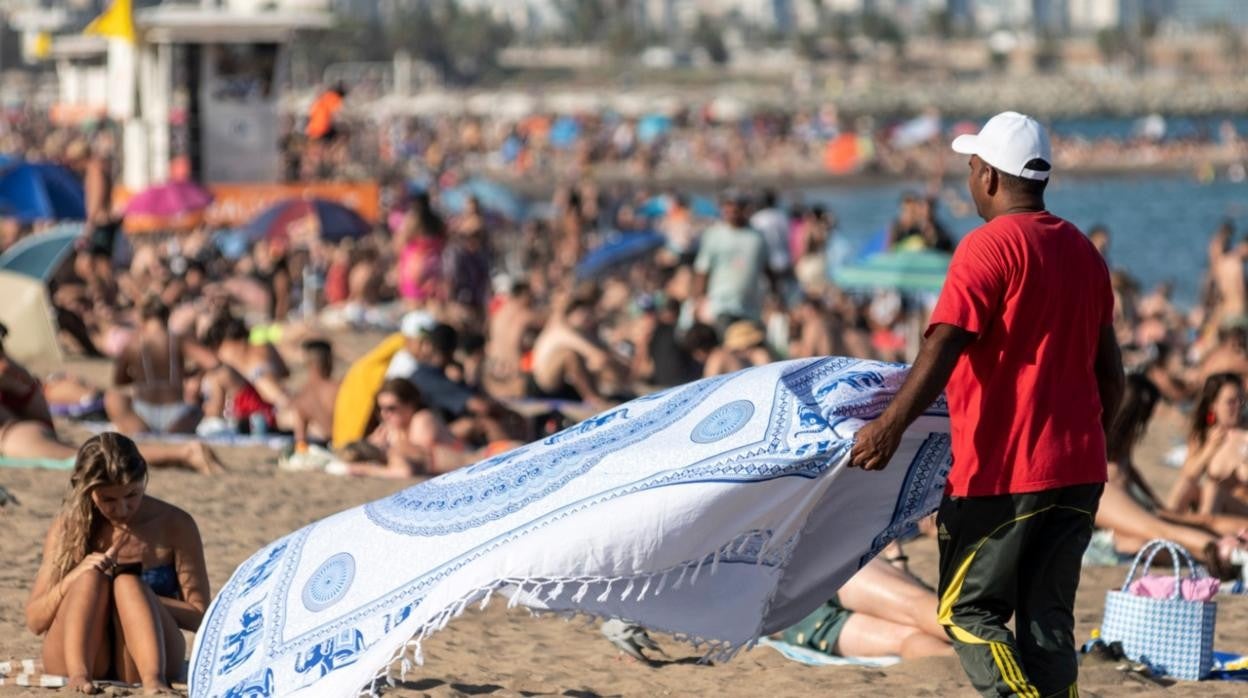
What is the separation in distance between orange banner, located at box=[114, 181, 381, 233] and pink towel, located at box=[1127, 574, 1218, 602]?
567 inches

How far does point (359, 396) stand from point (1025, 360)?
5458 millimetres

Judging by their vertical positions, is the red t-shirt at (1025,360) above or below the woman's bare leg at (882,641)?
above

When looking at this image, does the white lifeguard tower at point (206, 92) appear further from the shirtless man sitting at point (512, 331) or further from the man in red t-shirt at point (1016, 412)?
the man in red t-shirt at point (1016, 412)

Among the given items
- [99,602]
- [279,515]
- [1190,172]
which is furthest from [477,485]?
[1190,172]

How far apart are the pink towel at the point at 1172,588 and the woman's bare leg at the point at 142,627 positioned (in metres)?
2.78

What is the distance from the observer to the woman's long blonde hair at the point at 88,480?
4.55 metres

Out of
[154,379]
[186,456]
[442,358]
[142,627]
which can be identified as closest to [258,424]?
[154,379]

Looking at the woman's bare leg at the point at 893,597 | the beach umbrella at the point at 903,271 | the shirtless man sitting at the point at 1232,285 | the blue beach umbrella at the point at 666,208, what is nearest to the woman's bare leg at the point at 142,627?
the woman's bare leg at the point at 893,597

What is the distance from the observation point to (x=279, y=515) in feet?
24.2

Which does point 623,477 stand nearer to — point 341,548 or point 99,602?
point 341,548

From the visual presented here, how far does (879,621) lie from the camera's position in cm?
556

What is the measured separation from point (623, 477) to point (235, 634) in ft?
3.45

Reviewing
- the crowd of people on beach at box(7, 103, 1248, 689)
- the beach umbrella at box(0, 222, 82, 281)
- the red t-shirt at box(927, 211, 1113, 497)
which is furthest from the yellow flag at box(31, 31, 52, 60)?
the red t-shirt at box(927, 211, 1113, 497)

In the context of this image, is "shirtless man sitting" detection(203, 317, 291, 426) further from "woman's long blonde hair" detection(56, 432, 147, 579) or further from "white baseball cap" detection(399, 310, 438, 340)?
"woman's long blonde hair" detection(56, 432, 147, 579)
